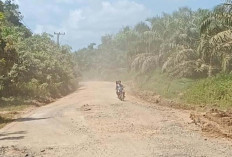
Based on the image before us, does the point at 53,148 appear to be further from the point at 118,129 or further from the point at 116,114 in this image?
the point at 116,114

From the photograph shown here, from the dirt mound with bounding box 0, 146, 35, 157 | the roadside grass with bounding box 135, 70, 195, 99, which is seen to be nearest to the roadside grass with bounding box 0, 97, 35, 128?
the dirt mound with bounding box 0, 146, 35, 157

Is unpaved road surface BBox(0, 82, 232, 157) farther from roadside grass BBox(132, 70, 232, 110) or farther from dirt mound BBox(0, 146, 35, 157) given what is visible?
roadside grass BBox(132, 70, 232, 110)

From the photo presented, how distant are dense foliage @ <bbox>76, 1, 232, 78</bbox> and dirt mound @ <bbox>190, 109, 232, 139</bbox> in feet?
19.0

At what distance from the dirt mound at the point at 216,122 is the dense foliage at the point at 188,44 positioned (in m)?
5.80

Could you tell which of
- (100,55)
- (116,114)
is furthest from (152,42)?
(100,55)

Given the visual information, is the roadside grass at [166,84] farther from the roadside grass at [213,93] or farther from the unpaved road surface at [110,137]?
the unpaved road surface at [110,137]

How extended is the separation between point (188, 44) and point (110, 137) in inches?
840

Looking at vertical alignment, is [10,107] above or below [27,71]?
below

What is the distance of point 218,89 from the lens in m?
22.1

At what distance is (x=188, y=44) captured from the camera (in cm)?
3266

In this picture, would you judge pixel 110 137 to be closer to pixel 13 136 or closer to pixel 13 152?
pixel 13 152

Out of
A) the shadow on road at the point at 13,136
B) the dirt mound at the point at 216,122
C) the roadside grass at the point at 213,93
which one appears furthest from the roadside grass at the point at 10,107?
the roadside grass at the point at 213,93

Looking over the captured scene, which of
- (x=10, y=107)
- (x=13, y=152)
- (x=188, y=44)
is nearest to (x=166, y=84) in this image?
(x=188, y=44)

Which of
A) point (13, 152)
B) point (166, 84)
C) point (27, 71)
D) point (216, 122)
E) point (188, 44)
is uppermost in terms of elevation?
point (188, 44)
